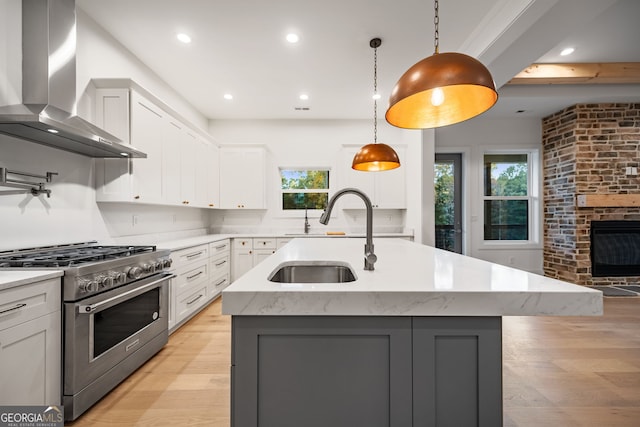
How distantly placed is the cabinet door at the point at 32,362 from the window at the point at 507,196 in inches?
229

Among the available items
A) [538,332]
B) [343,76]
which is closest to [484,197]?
[538,332]

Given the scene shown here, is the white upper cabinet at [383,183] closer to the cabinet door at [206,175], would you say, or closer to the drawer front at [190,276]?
the cabinet door at [206,175]

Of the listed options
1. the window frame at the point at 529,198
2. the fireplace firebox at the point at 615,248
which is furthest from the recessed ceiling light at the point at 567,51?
the fireplace firebox at the point at 615,248

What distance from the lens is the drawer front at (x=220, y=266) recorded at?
3.73m

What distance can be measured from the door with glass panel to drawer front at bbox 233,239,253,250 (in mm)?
3460

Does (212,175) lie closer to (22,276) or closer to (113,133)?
(113,133)

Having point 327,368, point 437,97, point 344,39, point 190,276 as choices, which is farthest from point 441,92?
point 190,276

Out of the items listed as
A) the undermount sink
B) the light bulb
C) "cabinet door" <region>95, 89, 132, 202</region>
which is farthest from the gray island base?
"cabinet door" <region>95, 89, 132, 202</region>

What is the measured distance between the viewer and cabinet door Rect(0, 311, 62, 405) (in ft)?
4.26

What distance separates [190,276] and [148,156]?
1320 millimetres

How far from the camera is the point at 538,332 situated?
2.85m

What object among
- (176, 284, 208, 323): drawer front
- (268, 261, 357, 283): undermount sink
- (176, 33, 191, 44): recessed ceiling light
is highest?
(176, 33, 191, 44): recessed ceiling light

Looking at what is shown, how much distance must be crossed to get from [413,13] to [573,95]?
321cm

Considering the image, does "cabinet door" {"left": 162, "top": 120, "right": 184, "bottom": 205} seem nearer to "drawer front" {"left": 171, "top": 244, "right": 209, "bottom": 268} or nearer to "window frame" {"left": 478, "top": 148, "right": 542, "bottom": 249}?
"drawer front" {"left": 171, "top": 244, "right": 209, "bottom": 268}
